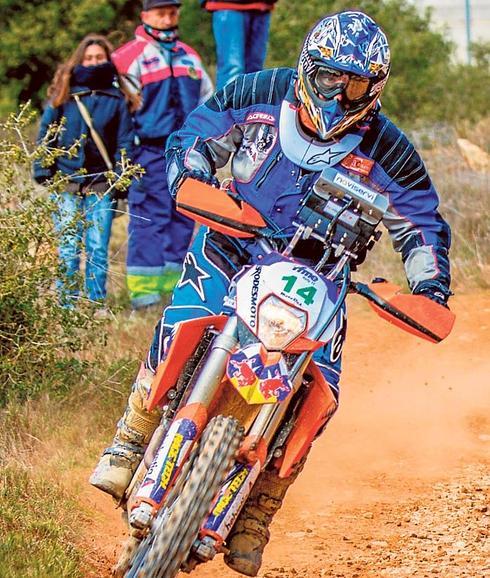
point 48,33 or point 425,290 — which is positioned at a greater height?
point 425,290

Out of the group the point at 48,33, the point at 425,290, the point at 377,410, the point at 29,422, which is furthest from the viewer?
the point at 48,33

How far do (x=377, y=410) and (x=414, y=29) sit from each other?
10429 mm

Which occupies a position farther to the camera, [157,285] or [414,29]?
[414,29]

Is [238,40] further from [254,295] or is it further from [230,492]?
[230,492]

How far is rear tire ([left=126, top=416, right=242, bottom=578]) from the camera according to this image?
417 centimetres

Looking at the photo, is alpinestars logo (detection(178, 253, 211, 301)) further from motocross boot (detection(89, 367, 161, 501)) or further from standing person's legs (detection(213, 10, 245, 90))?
standing person's legs (detection(213, 10, 245, 90))

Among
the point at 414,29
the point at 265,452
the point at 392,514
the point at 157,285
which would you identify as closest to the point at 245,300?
the point at 265,452

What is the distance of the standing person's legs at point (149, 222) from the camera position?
980 cm

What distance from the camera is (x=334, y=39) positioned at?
15.8 ft

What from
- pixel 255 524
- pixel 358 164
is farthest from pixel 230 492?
pixel 358 164

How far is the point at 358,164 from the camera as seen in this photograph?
5.07 meters

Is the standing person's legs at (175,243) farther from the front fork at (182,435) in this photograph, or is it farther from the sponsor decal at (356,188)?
the front fork at (182,435)

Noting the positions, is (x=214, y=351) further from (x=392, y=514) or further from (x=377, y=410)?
(x=377, y=410)

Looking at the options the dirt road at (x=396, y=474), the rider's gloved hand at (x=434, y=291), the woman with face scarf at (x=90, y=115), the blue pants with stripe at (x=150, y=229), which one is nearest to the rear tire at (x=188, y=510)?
the rider's gloved hand at (x=434, y=291)
